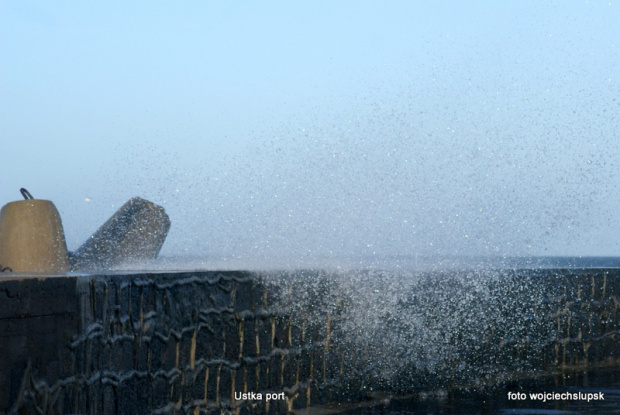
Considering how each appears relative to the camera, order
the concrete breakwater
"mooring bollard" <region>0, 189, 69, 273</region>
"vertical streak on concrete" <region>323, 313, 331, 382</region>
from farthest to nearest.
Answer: "mooring bollard" <region>0, 189, 69, 273</region>, "vertical streak on concrete" <region>323, 313, 331, 382</region>, the concrete breakwater

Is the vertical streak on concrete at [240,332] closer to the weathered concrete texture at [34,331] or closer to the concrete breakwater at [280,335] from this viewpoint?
the concrete breakwater at [280,335]

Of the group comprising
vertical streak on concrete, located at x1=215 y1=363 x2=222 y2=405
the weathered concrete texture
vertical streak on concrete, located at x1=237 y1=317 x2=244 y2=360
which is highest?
the weathered concrete texture

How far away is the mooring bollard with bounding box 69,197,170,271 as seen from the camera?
1142cm

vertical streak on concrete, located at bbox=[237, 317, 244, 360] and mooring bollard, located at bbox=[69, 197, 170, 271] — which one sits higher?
mooring bollard, located at bbox=[69, 197, 170, 271]

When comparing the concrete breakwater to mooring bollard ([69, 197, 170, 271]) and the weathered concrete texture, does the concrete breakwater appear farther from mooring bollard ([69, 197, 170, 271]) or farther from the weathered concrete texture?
mooring bollard ([69, 197, 170, 271])

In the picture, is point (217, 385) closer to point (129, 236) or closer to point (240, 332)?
point (240, 332)

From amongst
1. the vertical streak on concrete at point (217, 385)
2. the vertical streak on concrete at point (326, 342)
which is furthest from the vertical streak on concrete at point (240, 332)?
the vertical streak on concrete at point (326, 342)

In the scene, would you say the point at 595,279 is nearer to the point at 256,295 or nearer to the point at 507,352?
the point at 507,352

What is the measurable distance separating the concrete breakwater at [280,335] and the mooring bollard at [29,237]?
367 cm

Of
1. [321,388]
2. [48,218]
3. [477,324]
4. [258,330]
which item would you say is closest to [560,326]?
[477,324]

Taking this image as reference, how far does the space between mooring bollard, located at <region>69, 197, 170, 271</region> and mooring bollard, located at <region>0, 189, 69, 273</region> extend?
2151 millimetres

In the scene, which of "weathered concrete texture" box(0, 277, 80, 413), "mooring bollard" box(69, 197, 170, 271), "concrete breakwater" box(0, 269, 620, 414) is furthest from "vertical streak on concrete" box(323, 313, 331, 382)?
"mooring bollard" box(69, 197, 170, 271)

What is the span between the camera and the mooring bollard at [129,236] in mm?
11422

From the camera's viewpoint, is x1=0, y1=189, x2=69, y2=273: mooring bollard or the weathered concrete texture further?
x1=0, y1=189, x2=69, y2=273: mooring bollard
